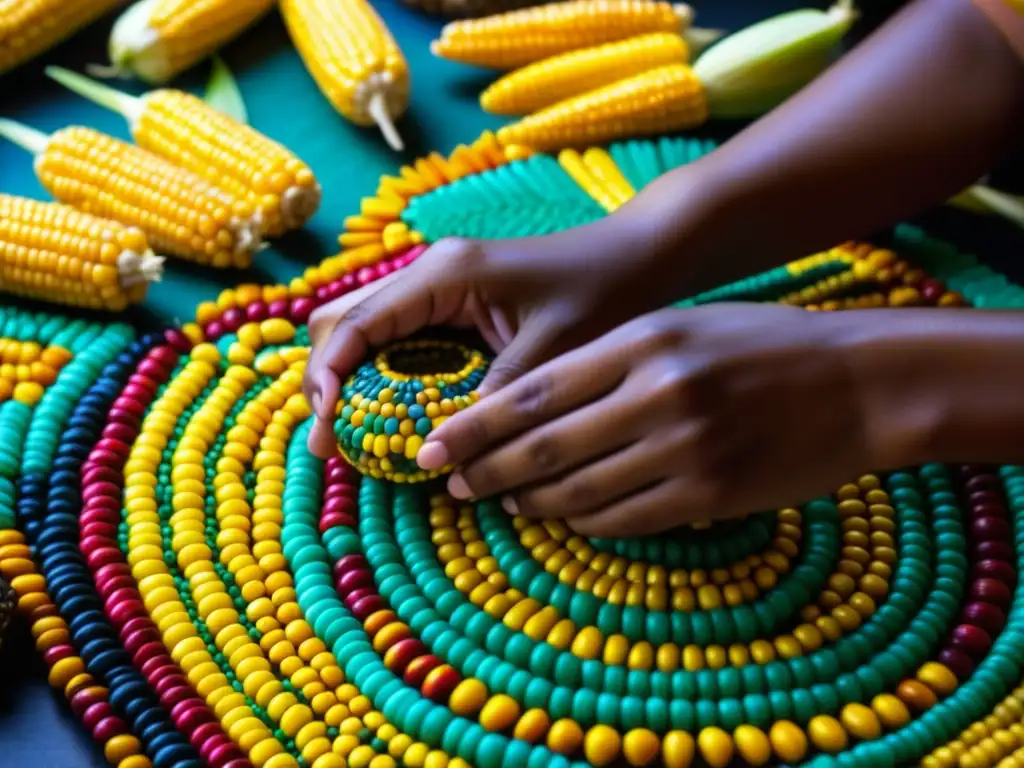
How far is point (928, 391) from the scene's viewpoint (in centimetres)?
64

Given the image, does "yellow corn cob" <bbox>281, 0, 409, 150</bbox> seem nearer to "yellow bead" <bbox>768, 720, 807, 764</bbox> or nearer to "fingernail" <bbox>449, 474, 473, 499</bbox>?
"fingernail" <bbox>449, 474, 473, 499</bbox>

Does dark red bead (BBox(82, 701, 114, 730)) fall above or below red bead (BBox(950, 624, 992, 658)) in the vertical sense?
above

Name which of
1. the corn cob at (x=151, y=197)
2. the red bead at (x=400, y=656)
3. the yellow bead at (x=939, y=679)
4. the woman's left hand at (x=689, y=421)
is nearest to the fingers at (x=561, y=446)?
the woman's left hand at (x=689, y=421)

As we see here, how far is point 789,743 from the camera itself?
632 millimetres

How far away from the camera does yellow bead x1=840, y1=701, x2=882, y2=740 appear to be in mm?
643

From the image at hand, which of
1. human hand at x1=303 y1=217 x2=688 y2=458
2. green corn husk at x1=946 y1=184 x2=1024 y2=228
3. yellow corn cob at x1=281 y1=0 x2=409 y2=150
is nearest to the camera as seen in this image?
human hand at x1=303 y1=217 x2=688 y2=458

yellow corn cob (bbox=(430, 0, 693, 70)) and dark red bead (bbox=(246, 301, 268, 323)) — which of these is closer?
dark red bead (bbox=(246, 301, 268, 323))

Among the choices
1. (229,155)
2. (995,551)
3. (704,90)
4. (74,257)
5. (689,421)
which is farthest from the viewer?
(704,90)

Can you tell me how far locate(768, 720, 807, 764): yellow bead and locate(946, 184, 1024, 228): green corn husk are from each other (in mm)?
572

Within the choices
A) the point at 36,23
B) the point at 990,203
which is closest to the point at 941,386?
the point at 990,203

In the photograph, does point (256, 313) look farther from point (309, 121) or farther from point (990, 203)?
point (990, 203)

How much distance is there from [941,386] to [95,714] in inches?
21.7

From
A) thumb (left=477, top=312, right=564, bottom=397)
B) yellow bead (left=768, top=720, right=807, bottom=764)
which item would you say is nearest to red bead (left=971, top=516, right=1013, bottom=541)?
yellow bead (left=768, top=720, right=807, bottom=764)

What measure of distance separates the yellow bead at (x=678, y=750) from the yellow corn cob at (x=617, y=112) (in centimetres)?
64
